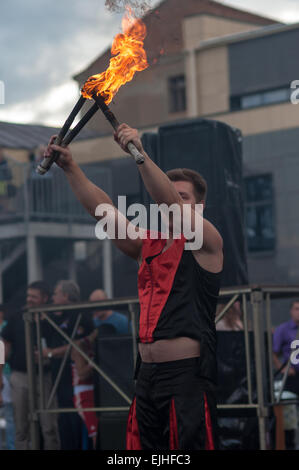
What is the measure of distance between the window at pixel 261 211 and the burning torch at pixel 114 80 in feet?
57.8

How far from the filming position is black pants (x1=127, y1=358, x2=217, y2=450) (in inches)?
152

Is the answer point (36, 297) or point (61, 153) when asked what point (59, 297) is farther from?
point (61, 153)

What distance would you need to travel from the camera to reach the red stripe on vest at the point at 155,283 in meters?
3.93

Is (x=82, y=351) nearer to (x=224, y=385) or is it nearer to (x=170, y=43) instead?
(x=224, y=385)

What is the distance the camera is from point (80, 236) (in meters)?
19.4

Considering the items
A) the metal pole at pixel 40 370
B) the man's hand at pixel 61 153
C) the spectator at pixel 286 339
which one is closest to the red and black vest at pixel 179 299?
the man's hand at pixel 61 153

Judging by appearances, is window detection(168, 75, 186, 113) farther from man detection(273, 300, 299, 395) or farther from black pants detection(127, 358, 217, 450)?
black pants detection(127, 358, 217, 450)

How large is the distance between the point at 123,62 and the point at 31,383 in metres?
4.89

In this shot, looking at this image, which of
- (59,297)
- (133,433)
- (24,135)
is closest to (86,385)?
(59,297)

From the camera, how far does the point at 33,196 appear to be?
57.8 feet

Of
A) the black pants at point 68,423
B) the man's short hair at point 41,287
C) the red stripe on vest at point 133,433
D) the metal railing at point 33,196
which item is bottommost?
the black pants at point 68,423

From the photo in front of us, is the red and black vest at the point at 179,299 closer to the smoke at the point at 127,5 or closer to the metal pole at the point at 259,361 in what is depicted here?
the smoke at the point at 127,5

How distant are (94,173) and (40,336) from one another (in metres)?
12.6

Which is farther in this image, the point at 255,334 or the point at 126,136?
the point at 255,334
